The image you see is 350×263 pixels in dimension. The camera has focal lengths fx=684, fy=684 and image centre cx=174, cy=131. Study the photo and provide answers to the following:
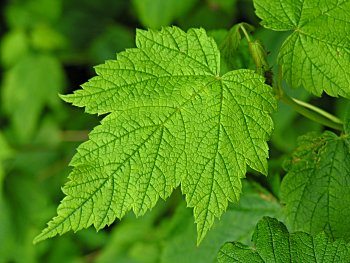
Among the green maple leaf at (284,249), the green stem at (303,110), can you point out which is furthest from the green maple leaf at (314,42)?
the green maple leaf at (284,249)

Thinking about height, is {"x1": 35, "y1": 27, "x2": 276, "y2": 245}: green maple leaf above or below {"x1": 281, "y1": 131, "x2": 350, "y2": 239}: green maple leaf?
above

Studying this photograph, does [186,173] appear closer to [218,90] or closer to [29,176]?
[218,90]

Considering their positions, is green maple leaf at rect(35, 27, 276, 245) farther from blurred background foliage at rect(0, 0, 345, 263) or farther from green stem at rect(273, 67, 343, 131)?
blurred background foliage at rect(0, 0, 345, 263)

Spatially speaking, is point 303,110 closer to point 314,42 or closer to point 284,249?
point 314,42

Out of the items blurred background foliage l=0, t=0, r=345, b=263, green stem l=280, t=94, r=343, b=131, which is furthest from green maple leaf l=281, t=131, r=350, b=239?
blurred background foliage l=0, t=0, r=345, b=263

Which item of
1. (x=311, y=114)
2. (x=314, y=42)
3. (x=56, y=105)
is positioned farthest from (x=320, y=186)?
(x=56, y=105)
